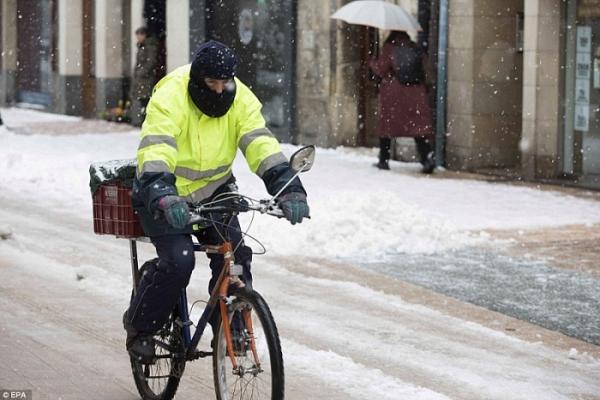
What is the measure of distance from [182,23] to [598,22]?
1104 centimetres

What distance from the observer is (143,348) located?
21.2 ft

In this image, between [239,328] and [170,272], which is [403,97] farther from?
[239,328]

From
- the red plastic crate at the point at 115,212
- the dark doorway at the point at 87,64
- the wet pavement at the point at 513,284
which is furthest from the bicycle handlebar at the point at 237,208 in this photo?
the dark doorway at the point at 87,64

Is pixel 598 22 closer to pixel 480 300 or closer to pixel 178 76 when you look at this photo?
pixel 480 300

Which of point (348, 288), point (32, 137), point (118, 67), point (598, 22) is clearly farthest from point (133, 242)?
point (118, 67)

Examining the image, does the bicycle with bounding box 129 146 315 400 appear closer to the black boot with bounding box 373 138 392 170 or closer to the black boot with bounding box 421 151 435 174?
the black boot with bounding box 421 151 435 174

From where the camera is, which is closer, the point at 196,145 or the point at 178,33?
the point at 196,145

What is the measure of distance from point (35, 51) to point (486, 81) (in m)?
18.3

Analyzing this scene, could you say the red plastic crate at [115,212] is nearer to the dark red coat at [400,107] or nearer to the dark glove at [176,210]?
the dark glove at [176,210]

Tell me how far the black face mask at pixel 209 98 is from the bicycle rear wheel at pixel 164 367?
93 centimetres

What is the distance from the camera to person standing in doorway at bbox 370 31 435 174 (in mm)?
18812

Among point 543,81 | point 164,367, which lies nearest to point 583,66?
point 543,81

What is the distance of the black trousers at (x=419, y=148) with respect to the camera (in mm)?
18672

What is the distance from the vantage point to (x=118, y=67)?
29.9 metres
